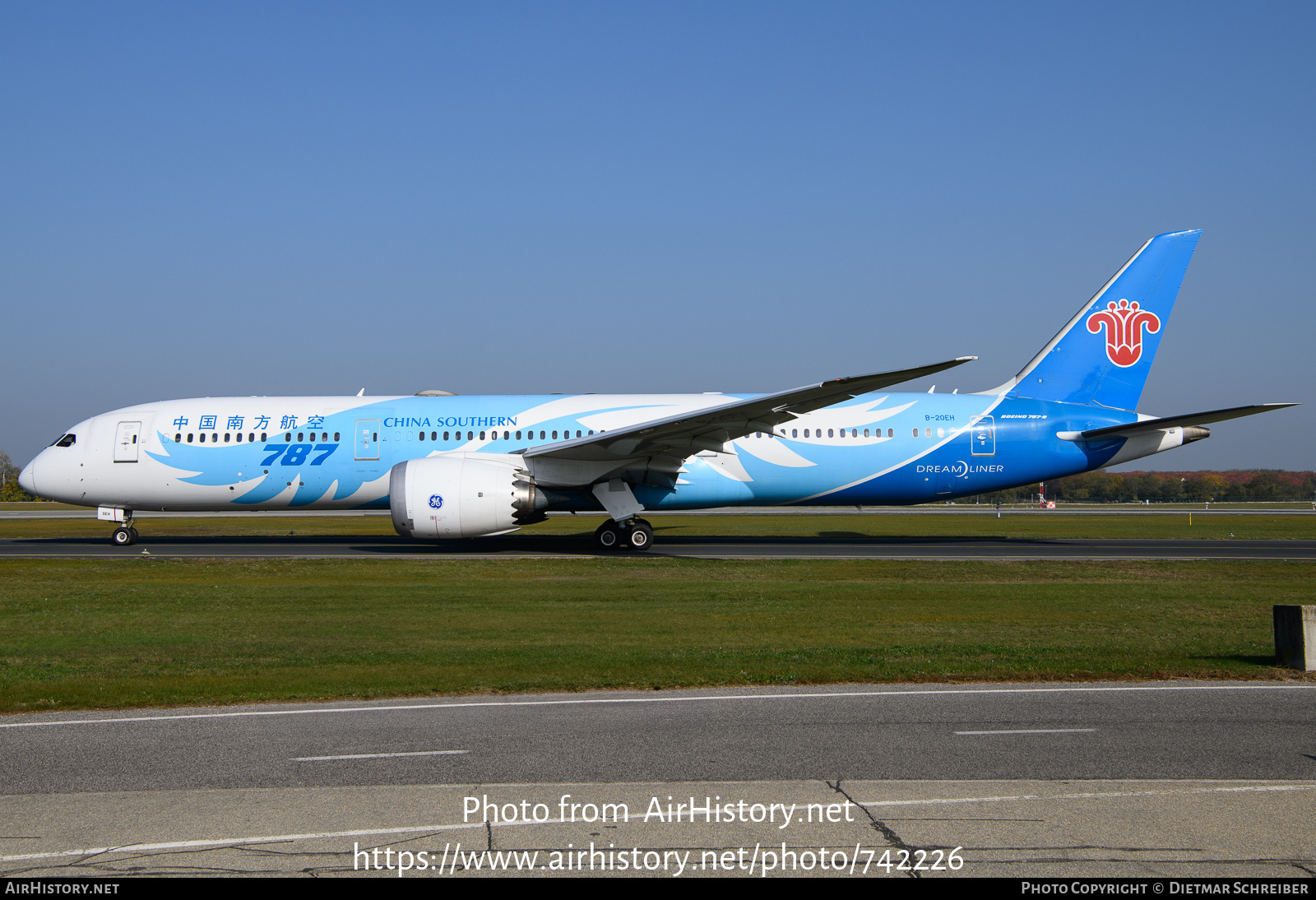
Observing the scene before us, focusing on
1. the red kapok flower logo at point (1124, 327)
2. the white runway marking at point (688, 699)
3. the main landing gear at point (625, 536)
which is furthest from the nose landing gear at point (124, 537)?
the red kapok flower logo at point (1124, 327)

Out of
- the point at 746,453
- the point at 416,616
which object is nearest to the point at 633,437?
the point at 746,453

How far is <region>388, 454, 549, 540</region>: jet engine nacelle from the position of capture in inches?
783

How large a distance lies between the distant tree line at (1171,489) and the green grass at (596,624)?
→ 9537 centimetres

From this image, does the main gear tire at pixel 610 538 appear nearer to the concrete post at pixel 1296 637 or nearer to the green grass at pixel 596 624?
the green grass at pixel 596 624

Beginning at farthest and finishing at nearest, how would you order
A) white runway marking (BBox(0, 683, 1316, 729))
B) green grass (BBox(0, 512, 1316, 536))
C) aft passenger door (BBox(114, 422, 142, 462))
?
green grass (BBox(0, 512, 1316, 536)) < aft passenger door (BBox(114, 422, 142, 462)) < white runway marking (BBox(0, 683, 1316, 729))

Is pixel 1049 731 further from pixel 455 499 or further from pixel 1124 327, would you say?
pixel 1124 327

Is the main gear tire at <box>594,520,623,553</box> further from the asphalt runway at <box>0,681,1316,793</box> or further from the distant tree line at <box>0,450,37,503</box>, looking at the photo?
the distant tree line at <box>0,450,37,503</box>

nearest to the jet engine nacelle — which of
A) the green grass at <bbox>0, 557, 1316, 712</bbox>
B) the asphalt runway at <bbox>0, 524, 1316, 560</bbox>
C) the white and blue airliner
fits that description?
the asphalt runway at <bbox>0, 524, 1316, 560</bbox>

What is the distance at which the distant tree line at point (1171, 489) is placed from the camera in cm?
10888

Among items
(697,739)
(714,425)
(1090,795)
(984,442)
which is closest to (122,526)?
(714,425)

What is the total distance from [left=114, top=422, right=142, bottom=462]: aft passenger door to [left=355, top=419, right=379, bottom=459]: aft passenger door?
5863mm
